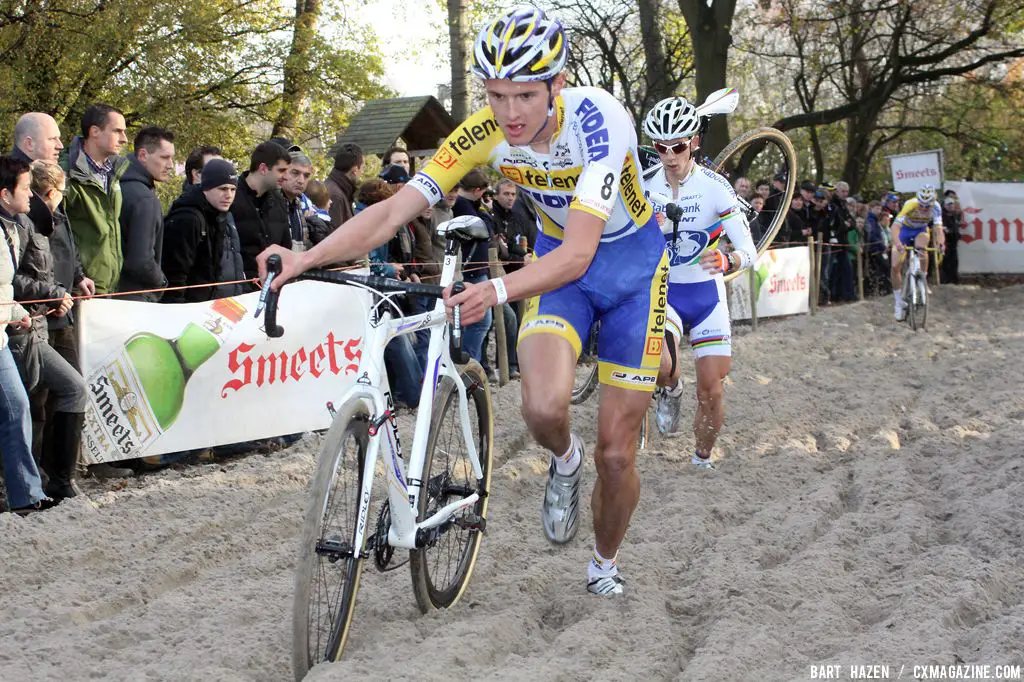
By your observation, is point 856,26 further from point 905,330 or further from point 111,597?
point 111,597

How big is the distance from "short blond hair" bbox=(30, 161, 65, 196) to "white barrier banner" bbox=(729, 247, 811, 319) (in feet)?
34.4

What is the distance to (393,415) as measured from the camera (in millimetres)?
4074

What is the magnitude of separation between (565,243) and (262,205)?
5.10 meters

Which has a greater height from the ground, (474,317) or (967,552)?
(474,317)

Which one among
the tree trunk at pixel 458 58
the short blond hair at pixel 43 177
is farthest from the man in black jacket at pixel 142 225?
the tree trunk at pixel 458 58

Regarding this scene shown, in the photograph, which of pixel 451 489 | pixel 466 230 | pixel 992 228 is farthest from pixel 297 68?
pixel 466 230

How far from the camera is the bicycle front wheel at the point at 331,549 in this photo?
3.54m

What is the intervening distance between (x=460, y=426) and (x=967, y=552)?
2.41m

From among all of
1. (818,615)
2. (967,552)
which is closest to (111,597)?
(818,615)

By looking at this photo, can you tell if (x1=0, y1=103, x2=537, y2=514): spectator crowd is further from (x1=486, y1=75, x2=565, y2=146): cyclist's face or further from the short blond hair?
(x1=486, y1=75, x2=565, y2=146): cyclist's face

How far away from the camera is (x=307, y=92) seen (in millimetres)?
21469

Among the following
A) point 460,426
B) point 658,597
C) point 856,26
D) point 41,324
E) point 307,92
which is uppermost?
point 856,26

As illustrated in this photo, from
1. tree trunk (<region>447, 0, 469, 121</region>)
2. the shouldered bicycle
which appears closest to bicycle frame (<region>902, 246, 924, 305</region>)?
the shouldered bicycle

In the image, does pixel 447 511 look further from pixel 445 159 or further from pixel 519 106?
pixel 519 106
